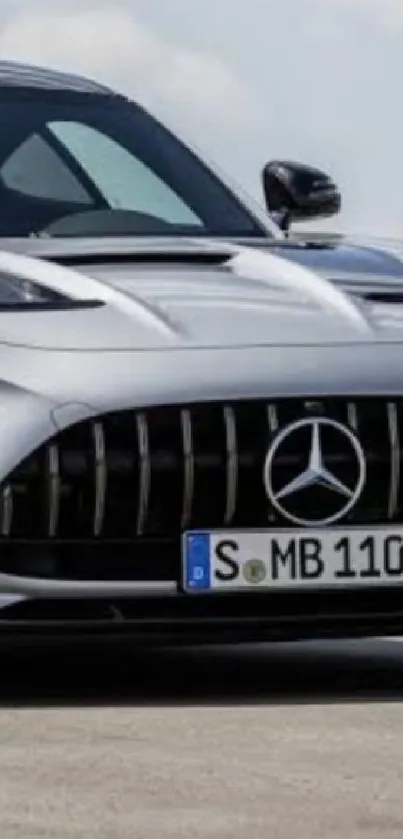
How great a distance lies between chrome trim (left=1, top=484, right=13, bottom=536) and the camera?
7.74 metres

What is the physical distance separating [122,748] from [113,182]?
309 centimetres

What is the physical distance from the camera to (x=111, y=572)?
7.83 m

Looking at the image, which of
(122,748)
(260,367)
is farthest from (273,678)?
(122,748)

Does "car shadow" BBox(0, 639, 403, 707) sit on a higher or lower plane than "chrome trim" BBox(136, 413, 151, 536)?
lower

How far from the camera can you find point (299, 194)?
396 inches

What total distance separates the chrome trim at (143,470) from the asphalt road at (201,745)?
46 centimetres

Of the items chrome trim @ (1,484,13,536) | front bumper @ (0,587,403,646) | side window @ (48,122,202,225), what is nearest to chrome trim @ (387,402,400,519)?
front bumper @ (0,587,403,646)

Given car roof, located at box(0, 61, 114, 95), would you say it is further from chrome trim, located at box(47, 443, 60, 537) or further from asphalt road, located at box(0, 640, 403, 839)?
chrome trim, located at box(47, 443, 60, 537)

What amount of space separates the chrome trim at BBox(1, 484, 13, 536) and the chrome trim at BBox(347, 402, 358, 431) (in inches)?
33.3

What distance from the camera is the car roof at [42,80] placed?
9742 mm

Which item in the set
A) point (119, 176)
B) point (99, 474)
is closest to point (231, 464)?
point (99, 474)

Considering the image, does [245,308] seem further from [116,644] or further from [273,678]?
[116,644]

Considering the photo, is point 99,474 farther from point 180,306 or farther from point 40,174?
point 40,174

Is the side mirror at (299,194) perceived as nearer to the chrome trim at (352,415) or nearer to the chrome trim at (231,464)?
the chrome trim at (352,415)
